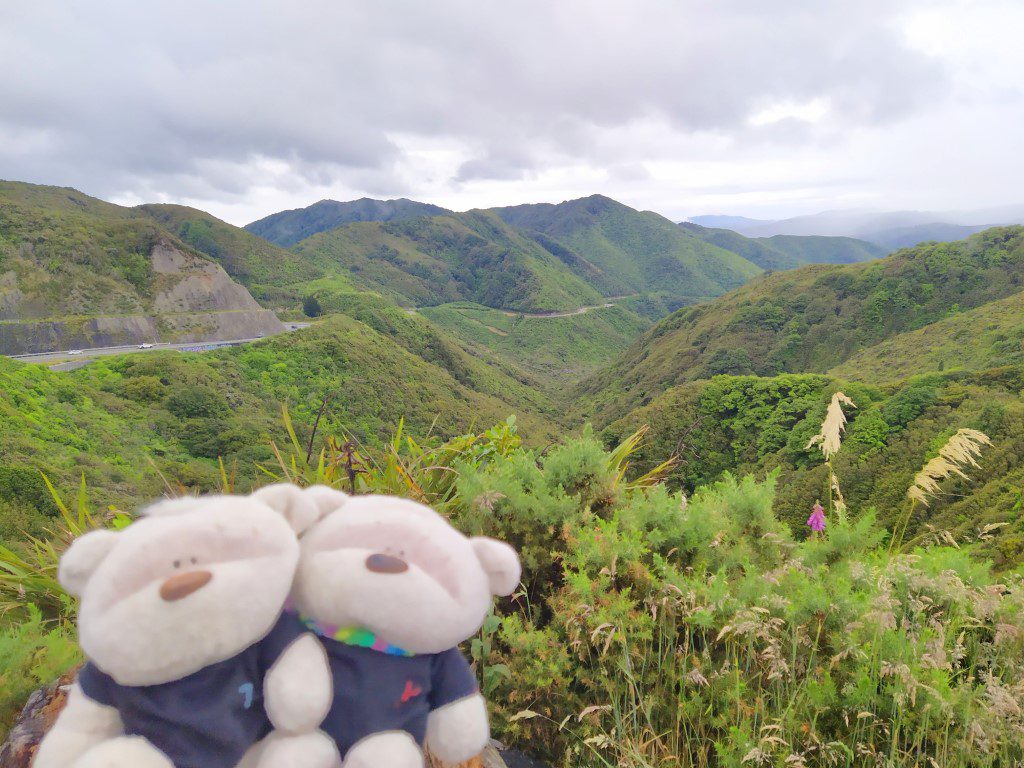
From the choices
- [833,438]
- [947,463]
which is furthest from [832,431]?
[947,463]

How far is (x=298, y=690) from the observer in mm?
1269

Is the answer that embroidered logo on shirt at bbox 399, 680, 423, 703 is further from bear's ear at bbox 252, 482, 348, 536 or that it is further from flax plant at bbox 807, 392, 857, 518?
flax plant at bbox 807, 392, 857, 518

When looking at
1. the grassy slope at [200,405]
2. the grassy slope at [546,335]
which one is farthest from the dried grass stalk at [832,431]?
the grassy slope at [546,335]

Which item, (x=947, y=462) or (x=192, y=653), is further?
(x=947, y=462)

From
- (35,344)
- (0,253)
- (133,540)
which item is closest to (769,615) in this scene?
(133,540)

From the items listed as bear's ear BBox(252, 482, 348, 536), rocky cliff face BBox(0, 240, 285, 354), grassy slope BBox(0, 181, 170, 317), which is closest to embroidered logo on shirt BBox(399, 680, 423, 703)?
bear's ear BBox(252, 482, 348, 536)

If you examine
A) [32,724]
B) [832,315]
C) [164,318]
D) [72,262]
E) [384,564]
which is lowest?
[832,315]

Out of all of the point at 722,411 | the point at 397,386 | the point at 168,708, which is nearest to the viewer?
the point at 168,708

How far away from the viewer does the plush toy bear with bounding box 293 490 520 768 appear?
4.38 ft

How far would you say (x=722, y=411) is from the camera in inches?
1428

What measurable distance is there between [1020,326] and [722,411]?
24.1m

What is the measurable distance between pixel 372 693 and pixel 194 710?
41 centimetres

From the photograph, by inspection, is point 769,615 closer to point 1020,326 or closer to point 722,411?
point 722,411

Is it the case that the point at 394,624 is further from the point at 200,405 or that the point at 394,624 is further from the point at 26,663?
the point at 200,405
